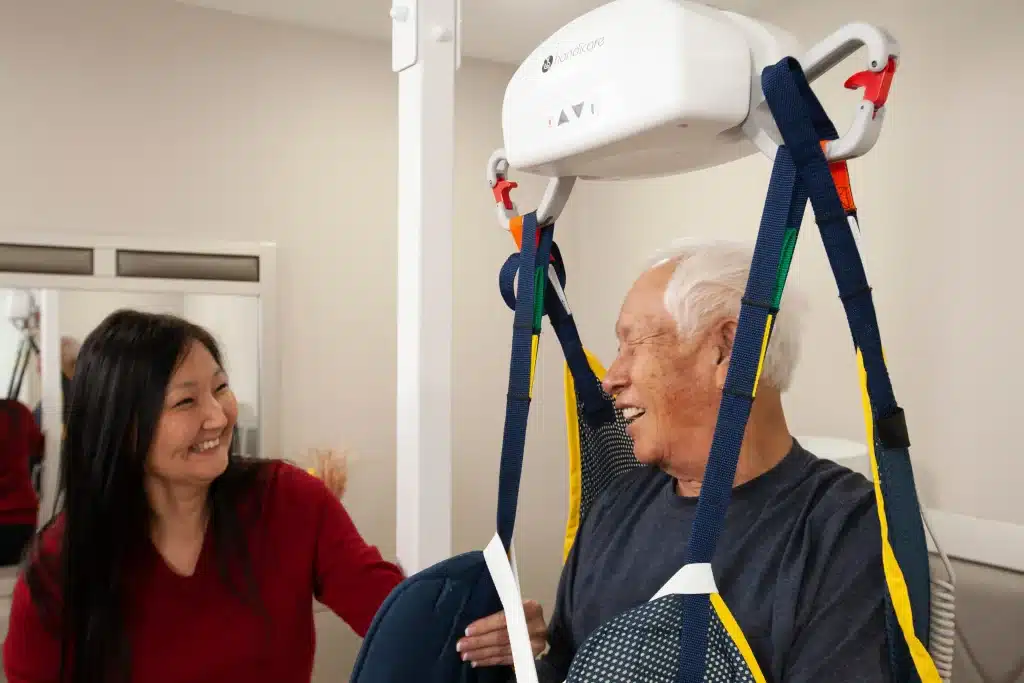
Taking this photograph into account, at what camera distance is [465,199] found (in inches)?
115

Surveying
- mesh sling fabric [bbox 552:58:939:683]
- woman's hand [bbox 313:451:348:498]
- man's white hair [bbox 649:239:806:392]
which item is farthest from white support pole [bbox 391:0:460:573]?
woman's hand [bbox 313:451:348:498]

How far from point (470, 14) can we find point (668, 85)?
83.5 inches

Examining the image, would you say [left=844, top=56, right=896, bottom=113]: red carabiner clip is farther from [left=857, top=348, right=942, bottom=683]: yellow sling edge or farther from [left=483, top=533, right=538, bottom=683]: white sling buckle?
[left=483, top=533, right=538, bottom=683]: white sling buckle

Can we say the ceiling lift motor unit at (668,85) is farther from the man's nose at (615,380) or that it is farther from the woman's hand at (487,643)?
the woman's hand at (487,643)

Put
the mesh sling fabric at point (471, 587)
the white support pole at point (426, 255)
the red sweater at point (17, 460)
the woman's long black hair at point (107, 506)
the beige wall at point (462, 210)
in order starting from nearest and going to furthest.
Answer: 1. the mesh sling fabric at point (471, 587)
2. the white support pole at point (426, 255)
3. the woman's long black hair at point (107, 506)
4. the beige wall at point (462, 210)
5. the red sweater at point (17, 460)

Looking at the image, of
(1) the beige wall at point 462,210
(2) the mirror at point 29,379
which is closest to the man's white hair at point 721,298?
(1) the beige wall at point 462,210

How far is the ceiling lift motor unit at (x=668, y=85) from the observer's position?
61cm

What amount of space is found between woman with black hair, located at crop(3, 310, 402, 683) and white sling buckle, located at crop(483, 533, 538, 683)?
533 millimetres

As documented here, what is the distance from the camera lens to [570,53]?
0.72 m

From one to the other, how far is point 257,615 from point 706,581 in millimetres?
1007

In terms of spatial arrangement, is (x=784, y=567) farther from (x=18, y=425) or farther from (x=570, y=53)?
(x=18, y=425)

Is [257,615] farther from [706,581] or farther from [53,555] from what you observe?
[706,581]

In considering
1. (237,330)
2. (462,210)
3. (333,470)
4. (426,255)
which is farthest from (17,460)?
(426,255)

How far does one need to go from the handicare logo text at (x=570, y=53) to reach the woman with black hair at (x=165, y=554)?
879mm
